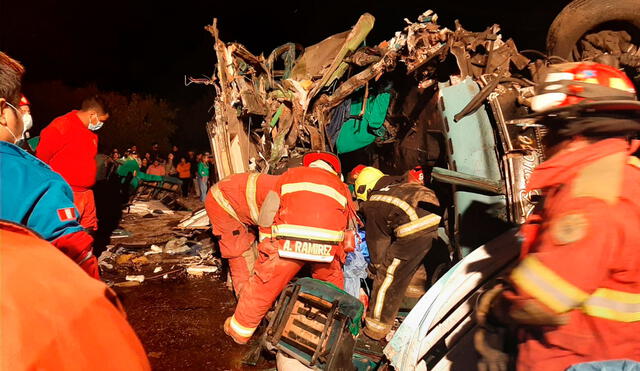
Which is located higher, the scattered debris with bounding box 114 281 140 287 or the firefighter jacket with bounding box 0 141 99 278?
the firefighter jacket with bounding box 0 141 99 278

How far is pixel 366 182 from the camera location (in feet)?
Answer: 14.6

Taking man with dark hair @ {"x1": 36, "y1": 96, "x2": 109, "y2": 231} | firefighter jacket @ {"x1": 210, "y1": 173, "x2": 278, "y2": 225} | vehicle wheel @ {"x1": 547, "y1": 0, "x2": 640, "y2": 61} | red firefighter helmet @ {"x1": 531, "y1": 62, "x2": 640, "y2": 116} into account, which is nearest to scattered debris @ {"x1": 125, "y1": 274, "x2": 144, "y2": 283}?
man with dark hair @ {"x1": 36, "y1": 96, "x2": 109, "y2": 231}

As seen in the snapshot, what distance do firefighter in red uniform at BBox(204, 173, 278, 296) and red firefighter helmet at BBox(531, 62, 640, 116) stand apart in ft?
7.76

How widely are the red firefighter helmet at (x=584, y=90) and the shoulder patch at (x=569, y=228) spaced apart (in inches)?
18.6

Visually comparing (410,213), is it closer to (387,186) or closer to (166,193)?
(387,186)

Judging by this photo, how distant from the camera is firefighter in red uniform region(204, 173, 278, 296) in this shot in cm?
373

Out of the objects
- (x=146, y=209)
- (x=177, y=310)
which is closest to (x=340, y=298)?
(x=177, y=310)

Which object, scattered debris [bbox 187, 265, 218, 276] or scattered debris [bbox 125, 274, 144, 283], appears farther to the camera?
scattered debris [bbox 187, 265, 218, 276]

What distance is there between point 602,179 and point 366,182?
120 inches

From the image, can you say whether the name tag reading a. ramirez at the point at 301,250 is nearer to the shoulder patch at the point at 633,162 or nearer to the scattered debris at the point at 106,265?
the shoulder patch at the point at 633,162

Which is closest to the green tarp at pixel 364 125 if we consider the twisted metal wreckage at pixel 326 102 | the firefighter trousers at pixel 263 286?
the twisted metal wreckage at pixel 326 102

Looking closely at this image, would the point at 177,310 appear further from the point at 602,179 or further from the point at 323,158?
the point at 602,179

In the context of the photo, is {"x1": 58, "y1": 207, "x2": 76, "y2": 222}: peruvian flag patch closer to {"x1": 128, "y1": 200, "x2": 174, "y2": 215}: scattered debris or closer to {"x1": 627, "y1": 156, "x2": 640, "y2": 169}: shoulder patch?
{"x1": 627, "y1": 156, "x2": 640, "y2": 169}: shoulder patch

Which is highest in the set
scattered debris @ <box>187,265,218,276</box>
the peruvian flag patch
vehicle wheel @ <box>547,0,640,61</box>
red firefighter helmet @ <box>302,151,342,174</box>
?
vehicle wheel @ <box>547,0,640,61</box>
